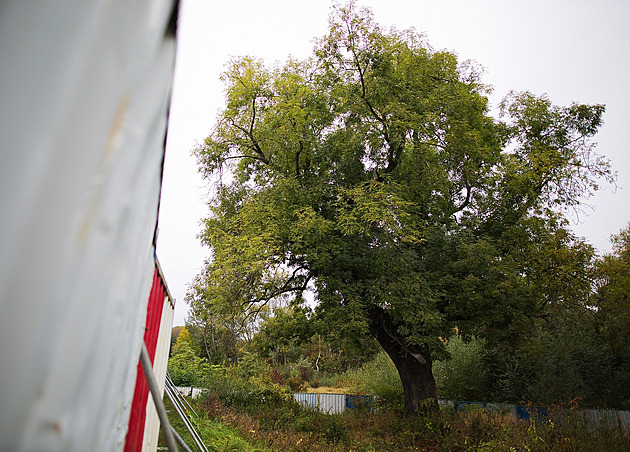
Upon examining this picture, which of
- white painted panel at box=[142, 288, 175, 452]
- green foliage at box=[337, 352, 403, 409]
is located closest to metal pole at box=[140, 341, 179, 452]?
white painted panel at box=[142, 288, 175, 452]

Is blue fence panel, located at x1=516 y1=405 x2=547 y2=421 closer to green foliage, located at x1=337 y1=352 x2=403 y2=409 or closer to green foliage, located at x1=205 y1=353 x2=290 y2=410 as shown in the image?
green foliage, located at x1=337 y1=352 x2=403 y2=409

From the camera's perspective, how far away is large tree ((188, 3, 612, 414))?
402 inches

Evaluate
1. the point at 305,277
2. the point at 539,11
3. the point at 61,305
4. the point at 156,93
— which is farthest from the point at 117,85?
the point at 539,11

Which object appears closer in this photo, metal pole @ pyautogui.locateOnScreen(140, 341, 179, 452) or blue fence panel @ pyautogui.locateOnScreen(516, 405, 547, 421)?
metal pole @ pyautogui.locateOnScreen(140, 341, 179, 452)

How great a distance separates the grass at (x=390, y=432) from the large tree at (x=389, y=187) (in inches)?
42.0

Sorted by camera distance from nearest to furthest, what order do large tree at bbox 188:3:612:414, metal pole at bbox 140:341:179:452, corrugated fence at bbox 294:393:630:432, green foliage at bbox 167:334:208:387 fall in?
1. metal pole at bbox 140:341:179:452
2. large tree at bbox 188:3:612:414
3. corrugated fence at bbox 294:393:630:432
4. green foliage at bbox 167:334:208:387

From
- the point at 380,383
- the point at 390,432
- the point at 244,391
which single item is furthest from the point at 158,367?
the point at 380,383

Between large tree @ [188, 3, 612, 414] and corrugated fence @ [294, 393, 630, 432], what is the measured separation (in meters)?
2.66

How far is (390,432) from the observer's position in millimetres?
10977

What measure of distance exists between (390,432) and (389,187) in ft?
21.3

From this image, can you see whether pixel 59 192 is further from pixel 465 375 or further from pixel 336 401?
pixel 336 401

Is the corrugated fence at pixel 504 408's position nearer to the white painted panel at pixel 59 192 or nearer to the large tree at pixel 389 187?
the large tree at pixel 389 187

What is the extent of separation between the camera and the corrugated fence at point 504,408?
10.8 m

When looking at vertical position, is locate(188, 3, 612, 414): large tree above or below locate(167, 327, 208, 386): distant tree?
above
